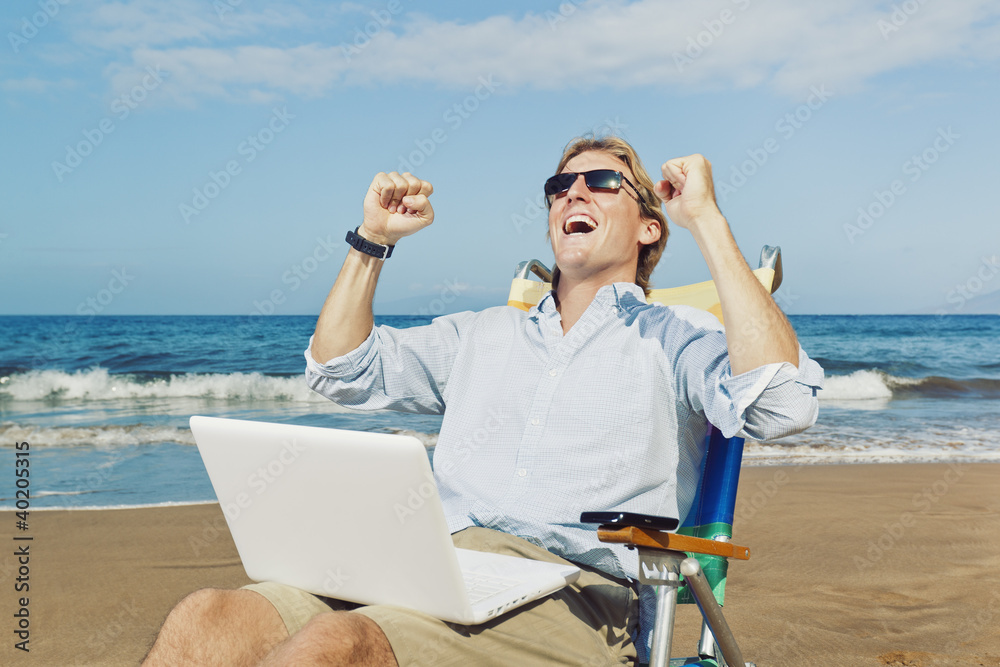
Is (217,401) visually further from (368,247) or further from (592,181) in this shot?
(592,181)

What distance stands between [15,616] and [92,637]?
0.52 m

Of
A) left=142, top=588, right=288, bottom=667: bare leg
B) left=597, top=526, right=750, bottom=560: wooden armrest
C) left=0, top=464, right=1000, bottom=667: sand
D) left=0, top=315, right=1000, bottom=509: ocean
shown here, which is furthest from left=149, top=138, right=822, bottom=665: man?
left=0, top=315, right=1000, bottom=509: ocean

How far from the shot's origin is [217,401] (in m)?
14.0

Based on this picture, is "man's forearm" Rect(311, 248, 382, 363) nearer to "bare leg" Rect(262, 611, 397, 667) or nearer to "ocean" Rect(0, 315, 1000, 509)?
"bare leg" Rect(262, 611, 397, 667)

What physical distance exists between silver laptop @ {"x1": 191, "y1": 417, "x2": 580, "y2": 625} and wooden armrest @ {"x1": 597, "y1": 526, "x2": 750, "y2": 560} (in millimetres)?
272

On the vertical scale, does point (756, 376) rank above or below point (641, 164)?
below

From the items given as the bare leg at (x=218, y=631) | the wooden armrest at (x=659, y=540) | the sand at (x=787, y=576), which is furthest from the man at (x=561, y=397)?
the sand at (x=787, y=576)

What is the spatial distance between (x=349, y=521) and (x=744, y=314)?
1.03 m

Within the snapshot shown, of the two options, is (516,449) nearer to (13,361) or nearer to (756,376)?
(756,376)

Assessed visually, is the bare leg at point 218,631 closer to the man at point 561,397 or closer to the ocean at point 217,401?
the man at point 561,397

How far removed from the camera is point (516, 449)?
226 centimetres

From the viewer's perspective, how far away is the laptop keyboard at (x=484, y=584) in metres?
1.69

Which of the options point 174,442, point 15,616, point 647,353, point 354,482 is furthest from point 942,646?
point 174,442

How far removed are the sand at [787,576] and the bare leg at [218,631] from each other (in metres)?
2.12
